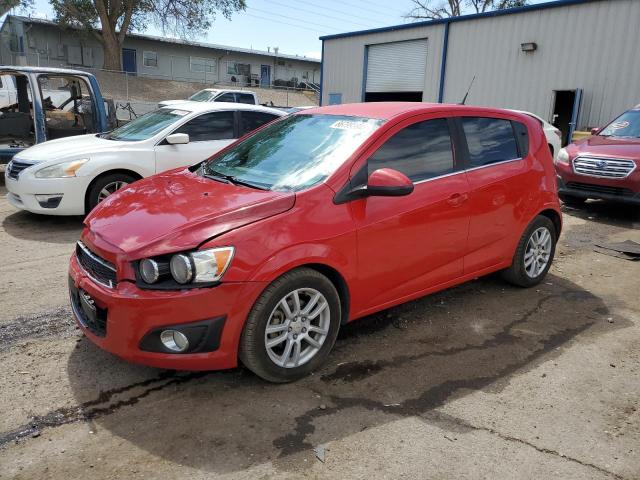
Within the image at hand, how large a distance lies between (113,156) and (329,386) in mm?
4647

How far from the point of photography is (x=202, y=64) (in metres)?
41.5

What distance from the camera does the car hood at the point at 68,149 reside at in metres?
6.34

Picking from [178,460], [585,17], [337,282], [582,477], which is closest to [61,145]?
[337,282]

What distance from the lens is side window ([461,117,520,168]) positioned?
422 centimetres

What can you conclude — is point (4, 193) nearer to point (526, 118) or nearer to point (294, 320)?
point (294, 320)

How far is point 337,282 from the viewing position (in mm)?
3375

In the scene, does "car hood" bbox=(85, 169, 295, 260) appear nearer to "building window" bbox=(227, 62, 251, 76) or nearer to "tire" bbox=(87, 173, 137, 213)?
"tire" bbox=(87, 173, 137, 213)

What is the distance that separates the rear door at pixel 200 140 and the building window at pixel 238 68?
38395 mm

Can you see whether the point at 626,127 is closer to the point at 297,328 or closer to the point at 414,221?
the point at 414,221

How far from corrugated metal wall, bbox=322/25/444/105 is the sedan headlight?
1831 cm

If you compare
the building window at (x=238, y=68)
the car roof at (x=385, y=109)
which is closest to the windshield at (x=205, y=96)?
the car roof at (x=385, y=109)

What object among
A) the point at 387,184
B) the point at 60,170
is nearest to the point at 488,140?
the point at 387,184

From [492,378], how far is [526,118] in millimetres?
2633

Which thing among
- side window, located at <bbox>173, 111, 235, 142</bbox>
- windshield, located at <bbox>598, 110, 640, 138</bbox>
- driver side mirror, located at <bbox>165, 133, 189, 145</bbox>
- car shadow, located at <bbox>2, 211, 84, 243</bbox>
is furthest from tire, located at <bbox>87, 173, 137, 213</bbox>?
windshield, located at <bbox>598, 110, 640, 138</bbox>
